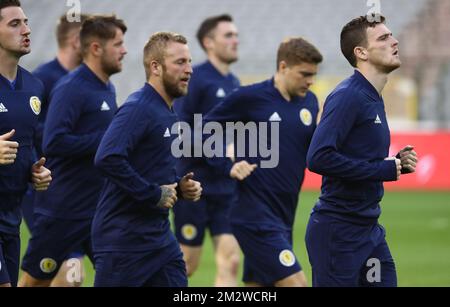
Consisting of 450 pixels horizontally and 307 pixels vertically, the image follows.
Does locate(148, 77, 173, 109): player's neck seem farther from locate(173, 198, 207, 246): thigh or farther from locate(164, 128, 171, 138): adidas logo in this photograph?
locate(173, 198, 207, 246): thigh

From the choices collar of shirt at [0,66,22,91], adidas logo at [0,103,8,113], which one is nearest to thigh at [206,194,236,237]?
collar of shirt at [0,66,22,91]

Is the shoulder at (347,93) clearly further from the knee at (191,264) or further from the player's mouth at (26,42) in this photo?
the knee at (191,264)

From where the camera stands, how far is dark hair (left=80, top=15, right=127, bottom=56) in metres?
8.57

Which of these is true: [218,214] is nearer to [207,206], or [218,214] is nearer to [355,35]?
[207,206]

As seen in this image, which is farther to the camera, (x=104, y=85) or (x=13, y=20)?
(x=104, y=85)

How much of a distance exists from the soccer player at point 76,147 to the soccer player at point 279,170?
1.21 metres

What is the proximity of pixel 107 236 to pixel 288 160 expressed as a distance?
219 cm

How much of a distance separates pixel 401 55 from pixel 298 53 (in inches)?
702

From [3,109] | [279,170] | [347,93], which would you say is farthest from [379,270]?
[3,109]

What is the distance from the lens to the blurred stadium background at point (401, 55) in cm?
1884

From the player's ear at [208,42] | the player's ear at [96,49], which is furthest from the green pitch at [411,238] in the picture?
Result: the player's ear at [96,49]

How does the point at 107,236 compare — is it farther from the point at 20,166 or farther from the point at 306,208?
the point at 306,208

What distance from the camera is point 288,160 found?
338 inches

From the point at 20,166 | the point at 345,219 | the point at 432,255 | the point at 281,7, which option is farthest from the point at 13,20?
the point at 281,7
